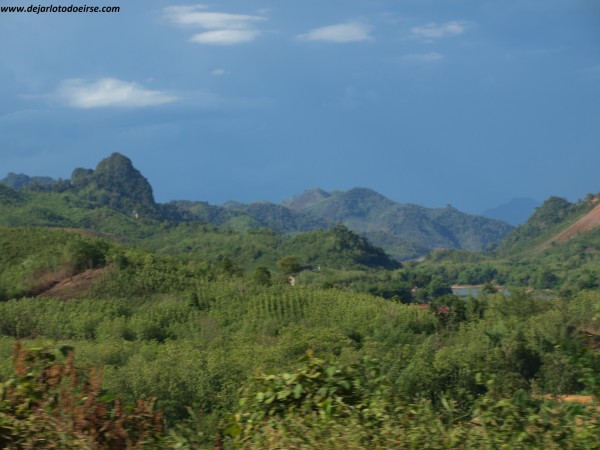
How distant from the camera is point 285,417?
400 centimetres

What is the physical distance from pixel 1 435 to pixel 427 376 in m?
13.9

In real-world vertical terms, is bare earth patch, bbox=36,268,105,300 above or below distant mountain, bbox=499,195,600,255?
below

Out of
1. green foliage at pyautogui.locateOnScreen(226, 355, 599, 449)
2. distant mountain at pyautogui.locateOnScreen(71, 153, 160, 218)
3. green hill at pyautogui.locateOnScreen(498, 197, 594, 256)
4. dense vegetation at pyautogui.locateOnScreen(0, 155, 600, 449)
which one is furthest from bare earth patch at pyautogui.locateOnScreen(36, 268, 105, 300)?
green hill at pyautogui.locateOnScreen(498, 197, 594, 256)

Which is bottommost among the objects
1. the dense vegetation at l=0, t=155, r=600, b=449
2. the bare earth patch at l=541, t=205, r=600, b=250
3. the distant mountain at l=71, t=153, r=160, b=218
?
the dense vegetation at l=0, t=155, r=600, b=449

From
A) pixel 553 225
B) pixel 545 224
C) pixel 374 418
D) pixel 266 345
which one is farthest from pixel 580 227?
pixel 374 418

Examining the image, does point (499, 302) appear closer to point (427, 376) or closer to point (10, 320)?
point (427, 376)

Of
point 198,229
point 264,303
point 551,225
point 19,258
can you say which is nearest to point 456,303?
point 264,303

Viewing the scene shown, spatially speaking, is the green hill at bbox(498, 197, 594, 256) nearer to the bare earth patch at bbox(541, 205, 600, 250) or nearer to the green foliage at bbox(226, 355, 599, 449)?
the bare earth patch at bbox(541, 205, 600, 250)

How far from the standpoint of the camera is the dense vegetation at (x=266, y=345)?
12.3 ft

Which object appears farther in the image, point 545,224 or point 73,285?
point 545,224

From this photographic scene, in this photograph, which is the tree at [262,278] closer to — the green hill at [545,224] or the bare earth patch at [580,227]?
the bare earth patch at [580,227]

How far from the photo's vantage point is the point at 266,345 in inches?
892

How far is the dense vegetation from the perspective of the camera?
375cm

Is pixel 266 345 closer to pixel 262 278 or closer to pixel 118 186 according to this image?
pixel 262 278
